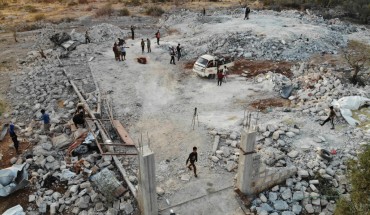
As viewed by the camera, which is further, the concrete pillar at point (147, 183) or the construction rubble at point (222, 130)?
the construction rubble at point (222, 130)

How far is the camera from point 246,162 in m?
10.2

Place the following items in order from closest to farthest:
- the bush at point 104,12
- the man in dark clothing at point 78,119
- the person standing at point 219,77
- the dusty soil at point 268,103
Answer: the man in dark clothing at point 78,119 → the dusty soil at point 268,103 → the person standing at point 219,77 → the bush at point 104,12

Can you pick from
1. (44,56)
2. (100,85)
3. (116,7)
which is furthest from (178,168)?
(116,7)

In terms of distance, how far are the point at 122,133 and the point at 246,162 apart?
6365 millimetres

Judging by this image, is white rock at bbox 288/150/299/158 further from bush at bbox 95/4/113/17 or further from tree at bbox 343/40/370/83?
bush at bbox 95/4/113/17

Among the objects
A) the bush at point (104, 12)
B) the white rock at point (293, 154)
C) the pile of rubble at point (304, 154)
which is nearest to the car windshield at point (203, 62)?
the pile of rubble at point (304, 154)

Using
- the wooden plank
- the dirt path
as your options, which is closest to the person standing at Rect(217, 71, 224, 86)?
the dirt path

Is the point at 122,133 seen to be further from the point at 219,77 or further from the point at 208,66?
the point at 208,66

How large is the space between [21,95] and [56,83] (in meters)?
2.01

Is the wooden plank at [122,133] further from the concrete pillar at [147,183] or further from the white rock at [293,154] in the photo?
the white rock at [293,154]

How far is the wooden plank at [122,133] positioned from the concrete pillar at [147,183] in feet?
13.6

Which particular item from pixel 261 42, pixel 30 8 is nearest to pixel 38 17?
pixel 30 8

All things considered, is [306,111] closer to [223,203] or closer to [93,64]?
[223,203]

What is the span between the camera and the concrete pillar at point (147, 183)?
8688 millimetres
